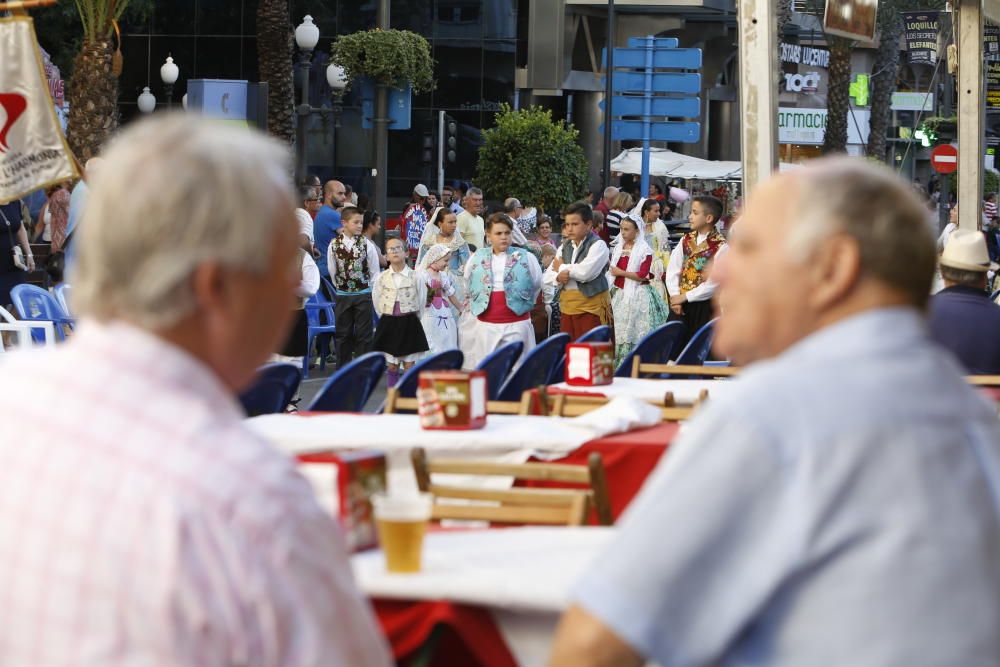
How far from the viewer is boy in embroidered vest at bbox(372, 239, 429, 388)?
13.6m

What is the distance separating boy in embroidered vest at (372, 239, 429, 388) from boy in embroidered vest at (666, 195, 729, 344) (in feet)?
6.89

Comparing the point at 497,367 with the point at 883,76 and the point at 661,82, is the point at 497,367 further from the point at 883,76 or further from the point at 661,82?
the point at 883,76

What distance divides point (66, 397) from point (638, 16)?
163ft

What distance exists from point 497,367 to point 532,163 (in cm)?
2648

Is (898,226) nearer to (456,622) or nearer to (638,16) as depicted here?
(456,622)

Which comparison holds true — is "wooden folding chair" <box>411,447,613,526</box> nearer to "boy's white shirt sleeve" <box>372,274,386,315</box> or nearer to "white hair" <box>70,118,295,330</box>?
"white hair" <box>70,118,295,330</box>

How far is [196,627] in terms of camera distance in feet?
5.45

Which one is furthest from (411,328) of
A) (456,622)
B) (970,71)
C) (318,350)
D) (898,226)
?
(898,226)

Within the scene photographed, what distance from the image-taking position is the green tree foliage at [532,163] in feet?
114

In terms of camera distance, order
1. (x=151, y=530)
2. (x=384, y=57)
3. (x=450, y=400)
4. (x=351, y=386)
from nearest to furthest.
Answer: (x=151, y=530) → (x=450, y=400) → (x=351, y=386) → (x=384, y=57)

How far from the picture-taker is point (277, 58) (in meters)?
29.7

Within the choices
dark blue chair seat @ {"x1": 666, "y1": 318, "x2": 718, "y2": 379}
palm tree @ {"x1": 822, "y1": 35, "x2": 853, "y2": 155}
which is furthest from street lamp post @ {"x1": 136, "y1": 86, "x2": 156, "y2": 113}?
dark blue chair seat @ {"x1": 666, "y1": 318, "x2": 718, "y2": 379}

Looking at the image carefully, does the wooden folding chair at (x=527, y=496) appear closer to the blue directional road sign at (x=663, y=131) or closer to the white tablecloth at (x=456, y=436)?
the white tablecloth at (x=456, y=436)

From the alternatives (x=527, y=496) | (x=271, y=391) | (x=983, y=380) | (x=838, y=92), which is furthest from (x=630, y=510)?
(x=838, y=92)
